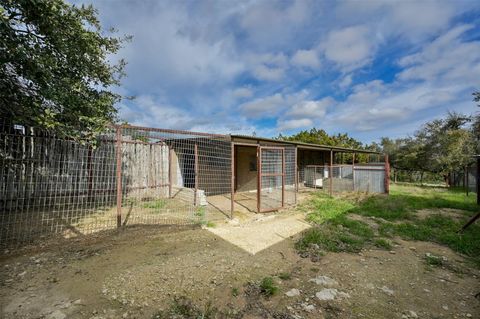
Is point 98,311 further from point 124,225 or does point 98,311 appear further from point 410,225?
point 410,225

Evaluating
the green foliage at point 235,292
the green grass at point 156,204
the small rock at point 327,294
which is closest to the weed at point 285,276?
the small rock at point 327,294

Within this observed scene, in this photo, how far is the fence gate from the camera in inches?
273

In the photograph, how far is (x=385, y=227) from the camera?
18.6 ft

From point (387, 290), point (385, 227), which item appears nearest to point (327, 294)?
point (387, 290)

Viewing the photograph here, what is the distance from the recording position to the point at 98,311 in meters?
2.40

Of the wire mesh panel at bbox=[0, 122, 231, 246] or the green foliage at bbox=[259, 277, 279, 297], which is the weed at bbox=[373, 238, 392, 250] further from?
the wire mesh panel at bbox=[0, 122, 231, 246]

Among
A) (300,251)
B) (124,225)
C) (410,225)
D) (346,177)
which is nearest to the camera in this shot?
(300,251)

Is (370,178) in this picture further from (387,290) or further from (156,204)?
(156,204)

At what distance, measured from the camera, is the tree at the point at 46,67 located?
3412 millimetres

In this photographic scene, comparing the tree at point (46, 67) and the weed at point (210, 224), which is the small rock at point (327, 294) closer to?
the weed at point (210, 224)

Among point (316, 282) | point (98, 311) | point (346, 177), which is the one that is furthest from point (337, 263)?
point (346, 177)

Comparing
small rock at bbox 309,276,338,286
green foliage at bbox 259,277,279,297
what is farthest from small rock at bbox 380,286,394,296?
green foliage at bbox 259,277,279,297

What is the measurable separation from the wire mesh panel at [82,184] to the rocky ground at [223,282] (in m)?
1.12

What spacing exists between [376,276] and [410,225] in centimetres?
338
